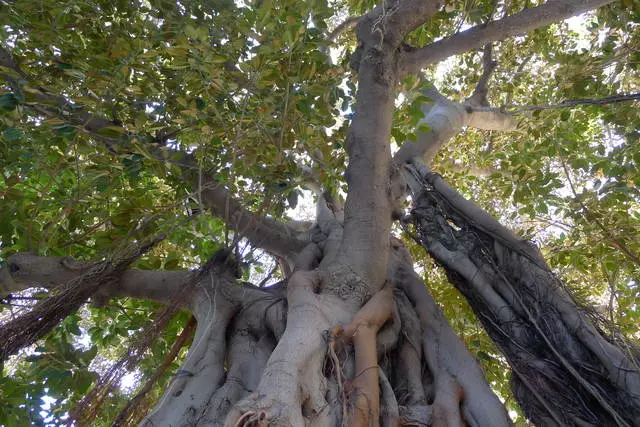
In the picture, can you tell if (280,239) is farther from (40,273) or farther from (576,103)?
(576,103)

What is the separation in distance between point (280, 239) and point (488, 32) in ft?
5.54

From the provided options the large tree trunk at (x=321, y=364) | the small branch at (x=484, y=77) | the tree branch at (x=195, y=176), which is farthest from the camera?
the small branch at (x=484, y=77)

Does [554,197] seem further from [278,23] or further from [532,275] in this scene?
[278,23]

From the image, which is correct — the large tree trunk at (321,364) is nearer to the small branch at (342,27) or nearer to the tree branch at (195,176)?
the tree branch at (195,176)

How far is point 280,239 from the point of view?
3146 mm

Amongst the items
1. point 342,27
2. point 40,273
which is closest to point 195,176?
point 40,273

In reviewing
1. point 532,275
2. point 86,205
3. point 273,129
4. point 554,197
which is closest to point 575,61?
point 554,197

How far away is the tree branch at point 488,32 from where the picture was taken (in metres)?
2.80

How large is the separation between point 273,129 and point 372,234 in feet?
2.44

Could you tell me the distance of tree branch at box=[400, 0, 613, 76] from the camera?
2799 mm

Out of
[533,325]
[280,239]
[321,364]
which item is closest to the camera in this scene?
[321,364]

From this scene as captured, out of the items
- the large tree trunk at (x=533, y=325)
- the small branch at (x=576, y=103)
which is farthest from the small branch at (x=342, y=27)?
the large tree trunk at (x=533, y=325)

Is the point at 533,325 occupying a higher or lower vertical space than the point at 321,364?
higher

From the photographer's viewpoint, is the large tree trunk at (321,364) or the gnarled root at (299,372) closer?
the gnarled root at (299,372)
